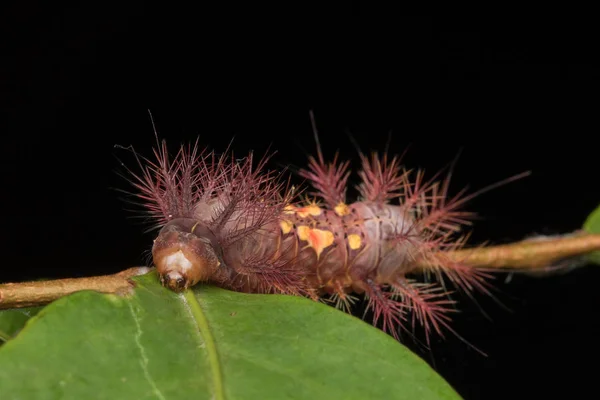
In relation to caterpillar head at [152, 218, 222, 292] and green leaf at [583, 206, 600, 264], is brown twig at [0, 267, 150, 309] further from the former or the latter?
green leaf at [583, 206, 600, 264]

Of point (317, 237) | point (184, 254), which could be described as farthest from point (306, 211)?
point (184, 254)

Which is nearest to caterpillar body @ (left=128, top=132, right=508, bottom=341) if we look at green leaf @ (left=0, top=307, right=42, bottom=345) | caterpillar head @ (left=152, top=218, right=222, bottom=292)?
caterpillar head @ (left=152, top=218, right=222, bottom=292)

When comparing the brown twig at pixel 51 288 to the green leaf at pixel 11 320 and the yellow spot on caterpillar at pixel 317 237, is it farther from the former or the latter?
the yellow spot on caterpillar at pixel 317 237

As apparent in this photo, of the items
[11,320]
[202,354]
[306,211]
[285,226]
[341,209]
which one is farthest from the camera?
[341,209]

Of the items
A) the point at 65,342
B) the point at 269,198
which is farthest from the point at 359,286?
the point at 65,342

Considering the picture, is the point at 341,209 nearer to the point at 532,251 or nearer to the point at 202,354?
the point at 532,251

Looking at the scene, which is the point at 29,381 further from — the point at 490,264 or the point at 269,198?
the point at 490,264
